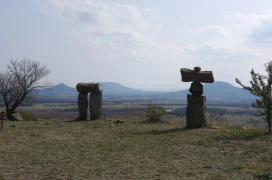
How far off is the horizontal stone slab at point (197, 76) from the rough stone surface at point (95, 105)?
851cm

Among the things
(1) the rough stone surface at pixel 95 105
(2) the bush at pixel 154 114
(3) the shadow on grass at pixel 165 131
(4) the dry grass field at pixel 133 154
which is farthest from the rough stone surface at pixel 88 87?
(3) the shadow on grass at pixel 165 131

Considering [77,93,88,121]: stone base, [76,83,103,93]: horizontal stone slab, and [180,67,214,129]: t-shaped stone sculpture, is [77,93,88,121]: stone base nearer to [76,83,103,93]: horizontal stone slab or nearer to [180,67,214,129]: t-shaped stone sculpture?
[76,83,103,93]: horizontal stone slab

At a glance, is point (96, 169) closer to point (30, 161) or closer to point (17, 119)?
point (30, 161)

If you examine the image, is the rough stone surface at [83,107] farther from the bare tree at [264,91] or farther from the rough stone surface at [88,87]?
the bare tree at [264,91]

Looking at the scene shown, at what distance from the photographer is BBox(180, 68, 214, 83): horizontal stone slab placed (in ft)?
88.8

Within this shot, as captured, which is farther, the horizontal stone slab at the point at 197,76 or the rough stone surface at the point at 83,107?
the rough stone surface at the point at 83,107

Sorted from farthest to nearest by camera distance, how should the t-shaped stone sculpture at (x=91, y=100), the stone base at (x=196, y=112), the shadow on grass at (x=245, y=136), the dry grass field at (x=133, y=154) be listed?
the t-shaped stone sculpture at (x=91, y=100), the stone base at (x=196, y=112), the shadow on grass at (x=245, y=136), the dry grass field at (x=133, y=154)

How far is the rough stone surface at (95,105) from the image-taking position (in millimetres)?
34031

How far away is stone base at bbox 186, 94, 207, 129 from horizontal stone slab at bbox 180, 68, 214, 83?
88 cm

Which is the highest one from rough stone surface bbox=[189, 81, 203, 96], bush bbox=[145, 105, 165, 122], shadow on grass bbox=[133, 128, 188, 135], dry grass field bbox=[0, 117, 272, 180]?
rough stone surface bbox=[189, 81, 203, 96]

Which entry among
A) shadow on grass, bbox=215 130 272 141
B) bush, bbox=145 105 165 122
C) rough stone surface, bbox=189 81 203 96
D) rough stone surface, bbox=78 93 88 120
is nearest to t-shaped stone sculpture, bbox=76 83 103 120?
rough stone surface, bbox=78 93 88 120

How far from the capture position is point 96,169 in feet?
46.5

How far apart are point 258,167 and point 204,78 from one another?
13.0 m

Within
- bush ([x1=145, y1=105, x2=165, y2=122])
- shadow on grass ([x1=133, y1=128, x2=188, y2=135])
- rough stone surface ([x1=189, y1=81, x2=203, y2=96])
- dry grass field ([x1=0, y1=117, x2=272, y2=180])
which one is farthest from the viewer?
bush ([x1=145, y1=105, x2=165, y2=122])
